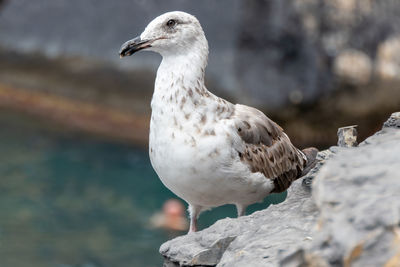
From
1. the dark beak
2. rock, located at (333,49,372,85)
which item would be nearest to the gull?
the dark beak

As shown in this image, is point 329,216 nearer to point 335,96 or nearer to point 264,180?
point 264,180

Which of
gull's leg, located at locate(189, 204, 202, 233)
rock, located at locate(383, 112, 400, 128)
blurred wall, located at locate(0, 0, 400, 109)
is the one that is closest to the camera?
rock, located at locate(383, 112, 400, 128)

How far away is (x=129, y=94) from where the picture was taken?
8523mm

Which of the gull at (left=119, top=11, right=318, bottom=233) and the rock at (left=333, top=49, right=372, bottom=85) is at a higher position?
the rock at (left=333, top=49, right=372, bottom=85)

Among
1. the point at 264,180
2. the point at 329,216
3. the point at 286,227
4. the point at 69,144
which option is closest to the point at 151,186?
the point at 69,144

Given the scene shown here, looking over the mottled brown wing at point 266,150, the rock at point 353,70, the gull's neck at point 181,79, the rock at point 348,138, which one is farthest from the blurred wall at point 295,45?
the rock at point 348,138

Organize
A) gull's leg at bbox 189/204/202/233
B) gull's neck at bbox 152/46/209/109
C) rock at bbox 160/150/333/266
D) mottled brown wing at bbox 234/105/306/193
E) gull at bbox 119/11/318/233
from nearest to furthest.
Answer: rock at bbox 160/150/333/266 < gull at bbox 119/11/318/233 < gull's neck at bbox 152/46/209/109 < mottled brown wing at bbox 234/105/306/193 < gull's leg at bbox 189/204/202/233

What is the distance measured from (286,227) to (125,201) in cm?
505

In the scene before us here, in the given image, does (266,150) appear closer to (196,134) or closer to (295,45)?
(196,134)

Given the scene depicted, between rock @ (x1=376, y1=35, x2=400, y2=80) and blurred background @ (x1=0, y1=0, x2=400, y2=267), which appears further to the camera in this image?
rock @ (x1=376, y1=35, x2=400, y2=80)

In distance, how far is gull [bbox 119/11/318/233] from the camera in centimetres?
333

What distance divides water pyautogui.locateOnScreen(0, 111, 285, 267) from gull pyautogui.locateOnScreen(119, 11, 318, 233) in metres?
2.64

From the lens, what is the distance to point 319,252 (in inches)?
66.6

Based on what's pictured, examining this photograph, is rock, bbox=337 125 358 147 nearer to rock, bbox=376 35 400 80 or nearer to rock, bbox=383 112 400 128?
rock, bbox=383 112 400 128
